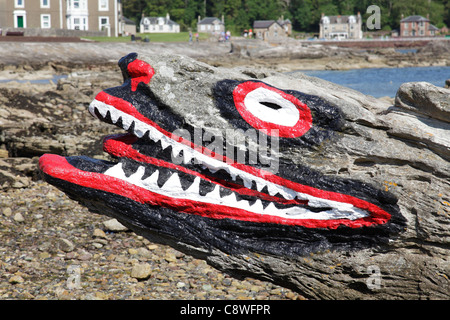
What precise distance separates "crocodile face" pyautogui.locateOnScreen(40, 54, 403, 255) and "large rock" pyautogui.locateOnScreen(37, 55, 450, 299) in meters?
0.01

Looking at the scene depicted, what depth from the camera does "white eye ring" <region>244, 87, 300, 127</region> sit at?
3.82m

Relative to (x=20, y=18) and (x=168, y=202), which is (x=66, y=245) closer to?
(x=168, y=202)

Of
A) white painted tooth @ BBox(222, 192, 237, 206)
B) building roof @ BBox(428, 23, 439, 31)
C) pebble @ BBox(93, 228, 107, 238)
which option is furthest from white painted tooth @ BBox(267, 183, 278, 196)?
building roof @ BBox(428, 23, 439, 31)

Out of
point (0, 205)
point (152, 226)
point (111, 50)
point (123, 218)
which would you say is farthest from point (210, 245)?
point (111, 50)

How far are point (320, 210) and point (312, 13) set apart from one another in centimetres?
8631

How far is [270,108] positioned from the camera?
389 cm

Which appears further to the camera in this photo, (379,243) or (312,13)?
(312,13)

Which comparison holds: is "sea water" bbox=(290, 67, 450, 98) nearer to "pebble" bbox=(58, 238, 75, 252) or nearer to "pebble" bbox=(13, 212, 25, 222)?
"pebble" bbox=(13, 212, 25, 222)

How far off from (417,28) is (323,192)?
73553 mm

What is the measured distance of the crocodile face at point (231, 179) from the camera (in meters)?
3.78

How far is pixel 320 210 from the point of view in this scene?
12.5 ft

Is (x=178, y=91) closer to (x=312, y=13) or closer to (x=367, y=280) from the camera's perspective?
(x=367, y=280)

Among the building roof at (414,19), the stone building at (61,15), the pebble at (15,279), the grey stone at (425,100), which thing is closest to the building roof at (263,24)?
the building roof at (414,19)

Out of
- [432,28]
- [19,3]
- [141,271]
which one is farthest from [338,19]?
[141,271]
